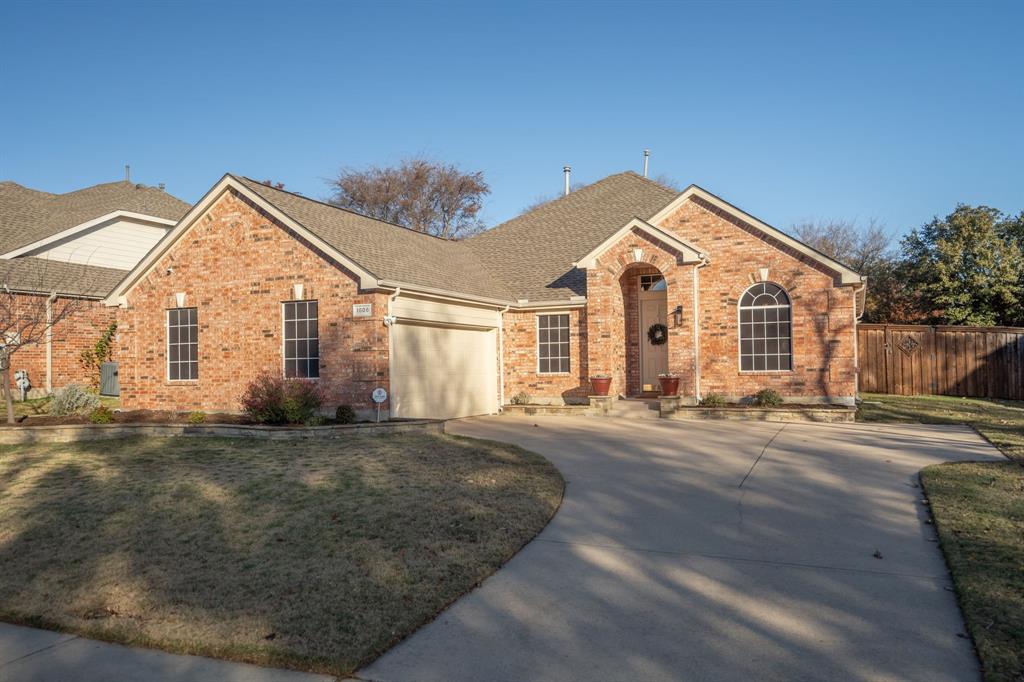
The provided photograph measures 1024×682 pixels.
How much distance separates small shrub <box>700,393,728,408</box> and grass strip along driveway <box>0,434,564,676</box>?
705 cm

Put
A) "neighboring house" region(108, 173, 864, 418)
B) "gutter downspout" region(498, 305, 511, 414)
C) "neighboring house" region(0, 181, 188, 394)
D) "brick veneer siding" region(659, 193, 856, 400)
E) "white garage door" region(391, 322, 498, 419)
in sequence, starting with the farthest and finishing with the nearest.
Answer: "neighboring house" region(0, 181, 188, 394) → "gutter downspout" region(498, 305, 511, 414) → "brick veneer siding" region(659, 193, 856, 400) → "neighboring house" region(108, 173, 864, 418) → "white garage door" region(391, 322, 498, 419)

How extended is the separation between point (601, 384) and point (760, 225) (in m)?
5.20

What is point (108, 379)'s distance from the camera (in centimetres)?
2072

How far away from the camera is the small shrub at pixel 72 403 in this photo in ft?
49.4

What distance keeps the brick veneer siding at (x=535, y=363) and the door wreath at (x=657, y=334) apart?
6.14 feet

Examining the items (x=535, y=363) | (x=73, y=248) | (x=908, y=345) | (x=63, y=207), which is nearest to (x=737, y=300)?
(x=535, y=363)

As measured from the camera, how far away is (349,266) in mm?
14383

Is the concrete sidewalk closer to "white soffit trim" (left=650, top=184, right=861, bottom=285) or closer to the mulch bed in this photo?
the mulch bed

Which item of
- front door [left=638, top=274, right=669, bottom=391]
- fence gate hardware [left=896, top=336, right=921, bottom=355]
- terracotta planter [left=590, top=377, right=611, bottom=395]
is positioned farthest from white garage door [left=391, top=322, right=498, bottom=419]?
fence gate hardware [left=896, top=336, right=921, bottom=355]

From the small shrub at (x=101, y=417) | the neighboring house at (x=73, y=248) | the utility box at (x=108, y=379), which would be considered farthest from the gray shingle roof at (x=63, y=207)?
the small shrub at (x=101, y=417)

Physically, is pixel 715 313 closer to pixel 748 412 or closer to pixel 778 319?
pixel 778 319

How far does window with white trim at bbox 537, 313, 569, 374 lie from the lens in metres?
18.6

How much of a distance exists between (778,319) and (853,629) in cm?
1288

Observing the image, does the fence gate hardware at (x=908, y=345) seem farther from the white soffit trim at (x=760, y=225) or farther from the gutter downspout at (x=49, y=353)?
the gutter downspout at (x=49, y=353)
